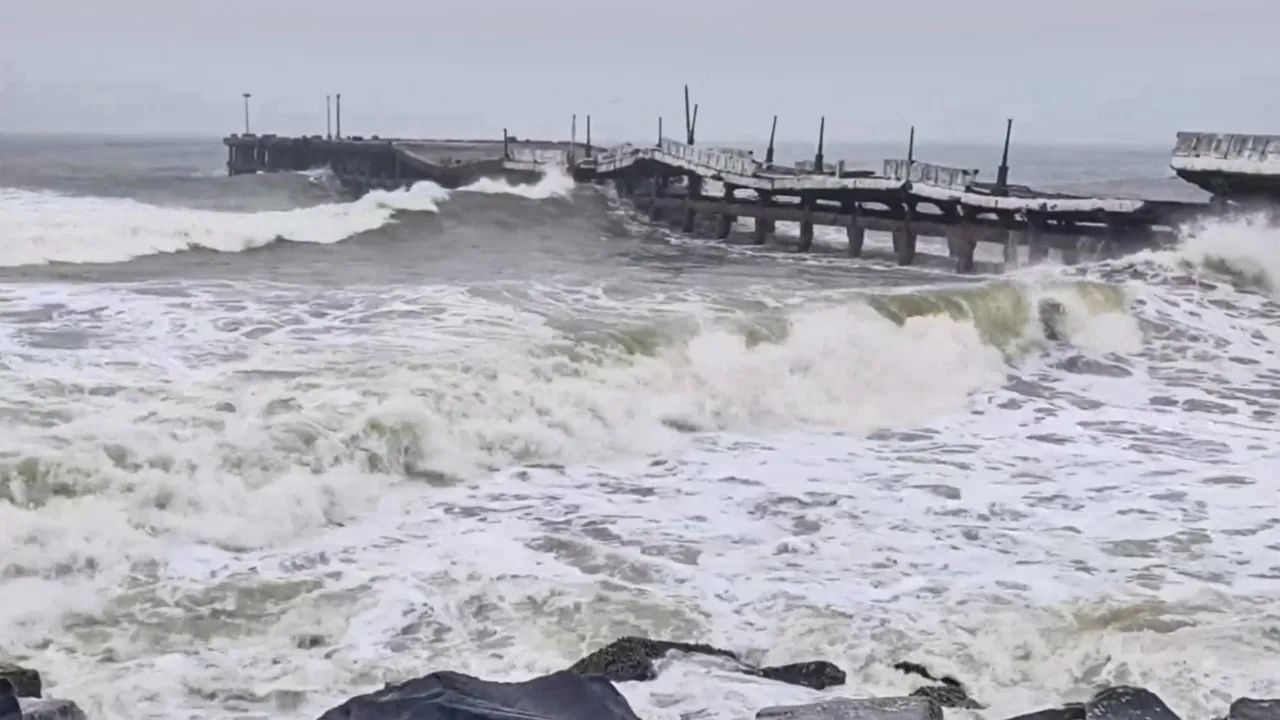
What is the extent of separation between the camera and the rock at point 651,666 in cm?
701

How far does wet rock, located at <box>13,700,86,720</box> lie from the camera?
561 centimetres

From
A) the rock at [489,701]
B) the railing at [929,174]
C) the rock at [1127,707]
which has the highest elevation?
the railing at [929,174]

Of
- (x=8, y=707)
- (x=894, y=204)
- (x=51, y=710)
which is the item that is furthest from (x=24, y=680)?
(x=894, y=204)

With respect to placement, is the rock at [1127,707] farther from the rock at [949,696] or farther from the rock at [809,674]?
the rock at [809,674]

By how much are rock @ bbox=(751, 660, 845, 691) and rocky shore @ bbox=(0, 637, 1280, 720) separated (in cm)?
4

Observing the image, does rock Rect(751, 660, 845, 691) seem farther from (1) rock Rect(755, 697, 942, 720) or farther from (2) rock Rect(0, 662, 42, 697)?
(2) rock Rect(0, 662, 42, 697)

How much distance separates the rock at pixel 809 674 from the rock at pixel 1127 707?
1410mm

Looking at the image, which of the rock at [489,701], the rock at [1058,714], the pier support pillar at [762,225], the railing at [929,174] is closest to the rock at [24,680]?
the rock at [489,701]

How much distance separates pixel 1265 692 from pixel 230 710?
549 cm

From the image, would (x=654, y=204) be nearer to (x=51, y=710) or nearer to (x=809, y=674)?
(x=809, y=674)

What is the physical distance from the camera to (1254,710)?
6285 mm

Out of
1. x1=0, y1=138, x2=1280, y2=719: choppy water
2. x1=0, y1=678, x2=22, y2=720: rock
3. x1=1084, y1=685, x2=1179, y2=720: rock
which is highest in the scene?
x1=0, y1=678, x2=22, y2=720: rock

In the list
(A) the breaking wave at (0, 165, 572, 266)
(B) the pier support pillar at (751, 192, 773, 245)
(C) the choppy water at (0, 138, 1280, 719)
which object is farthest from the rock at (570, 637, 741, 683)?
(B) the pier support pillar at (751, 192, 773, 245)

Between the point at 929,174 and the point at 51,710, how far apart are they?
2543 cm
